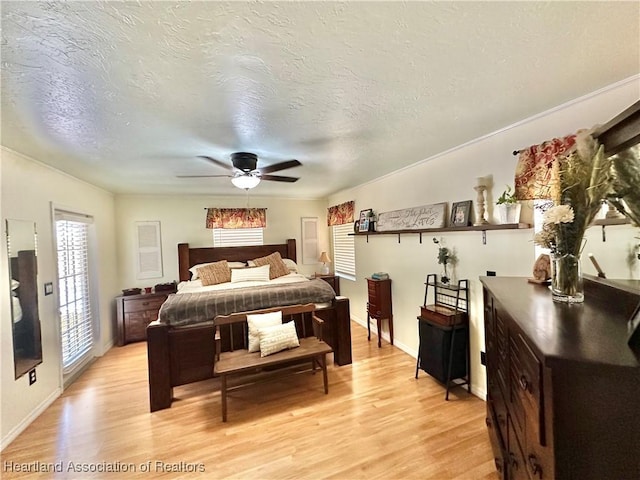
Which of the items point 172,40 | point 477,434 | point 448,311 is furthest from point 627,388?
point 448,311

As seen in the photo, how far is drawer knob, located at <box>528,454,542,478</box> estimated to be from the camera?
0.89 meters

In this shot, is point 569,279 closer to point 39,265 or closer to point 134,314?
point 39,265

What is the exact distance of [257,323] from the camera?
109 inches

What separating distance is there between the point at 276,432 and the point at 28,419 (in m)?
2.15

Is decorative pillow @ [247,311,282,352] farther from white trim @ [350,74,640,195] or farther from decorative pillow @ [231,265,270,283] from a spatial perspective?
white trim @ [350,74,640,195]

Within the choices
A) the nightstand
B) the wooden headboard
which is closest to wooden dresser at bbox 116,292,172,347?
the wooden headboard

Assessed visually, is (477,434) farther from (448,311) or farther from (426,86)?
(426,86)

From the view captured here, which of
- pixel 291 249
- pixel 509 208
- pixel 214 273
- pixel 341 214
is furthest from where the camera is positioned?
pixel 291 249

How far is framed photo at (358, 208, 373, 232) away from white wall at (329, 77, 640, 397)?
98 mm

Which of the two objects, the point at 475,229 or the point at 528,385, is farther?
the point at 475,229

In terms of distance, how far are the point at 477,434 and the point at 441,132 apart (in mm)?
2412

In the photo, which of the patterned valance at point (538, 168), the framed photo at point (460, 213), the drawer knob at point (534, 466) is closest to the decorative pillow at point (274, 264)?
the framed photo at point (460, 213)

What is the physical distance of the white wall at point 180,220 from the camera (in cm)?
462

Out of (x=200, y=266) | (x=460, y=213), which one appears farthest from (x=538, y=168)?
(x=200, y=266)
